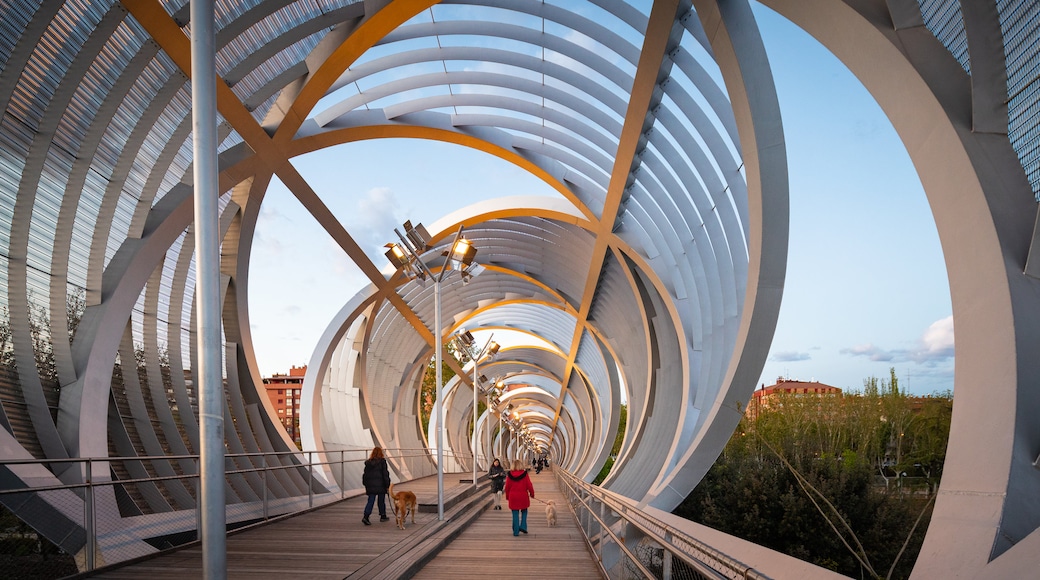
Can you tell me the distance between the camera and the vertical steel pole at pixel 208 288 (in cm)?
455

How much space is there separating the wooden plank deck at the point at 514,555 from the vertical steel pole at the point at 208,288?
4.37 meters

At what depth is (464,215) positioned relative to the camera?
80.3ft

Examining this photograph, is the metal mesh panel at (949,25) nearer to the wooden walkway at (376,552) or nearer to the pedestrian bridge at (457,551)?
the pedestrian bridge at (457,551)

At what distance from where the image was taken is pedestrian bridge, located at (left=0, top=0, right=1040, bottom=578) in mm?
4676

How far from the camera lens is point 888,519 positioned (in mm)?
13602

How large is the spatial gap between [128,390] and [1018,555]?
1281 cm

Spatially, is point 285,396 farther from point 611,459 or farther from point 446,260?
point 446,260

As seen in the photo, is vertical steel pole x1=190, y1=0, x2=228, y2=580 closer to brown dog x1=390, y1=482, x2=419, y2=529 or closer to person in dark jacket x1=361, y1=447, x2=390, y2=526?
brown dog x1=390, y1=482, x2=419, y2=529

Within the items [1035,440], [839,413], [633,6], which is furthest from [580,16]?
[839,413]

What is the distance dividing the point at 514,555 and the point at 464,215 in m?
15.3

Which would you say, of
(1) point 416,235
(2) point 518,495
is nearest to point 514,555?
(2) point 518,495

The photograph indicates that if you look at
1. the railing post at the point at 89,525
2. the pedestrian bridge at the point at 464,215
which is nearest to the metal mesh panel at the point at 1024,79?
the pedestrian bridge at the point at 464,215

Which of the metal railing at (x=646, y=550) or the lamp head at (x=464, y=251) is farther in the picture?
the lamp head at (x=464, y=251)

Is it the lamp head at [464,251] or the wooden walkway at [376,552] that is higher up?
the lamp head at [464,251]
